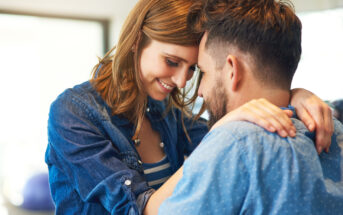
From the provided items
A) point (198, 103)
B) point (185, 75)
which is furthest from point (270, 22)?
point (198, 103)

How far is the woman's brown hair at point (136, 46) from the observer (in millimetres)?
1266

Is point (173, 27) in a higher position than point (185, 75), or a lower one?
higher

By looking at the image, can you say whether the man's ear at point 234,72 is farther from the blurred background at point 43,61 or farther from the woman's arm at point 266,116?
the blurred background at point 43,61

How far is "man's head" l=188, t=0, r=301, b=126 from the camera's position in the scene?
0.95 m

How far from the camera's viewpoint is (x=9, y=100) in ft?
12.7

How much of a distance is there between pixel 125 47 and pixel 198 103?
2607 mm

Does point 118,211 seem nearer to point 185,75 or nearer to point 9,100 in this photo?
point 185,75

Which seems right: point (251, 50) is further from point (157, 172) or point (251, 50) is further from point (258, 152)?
point (157, 172)

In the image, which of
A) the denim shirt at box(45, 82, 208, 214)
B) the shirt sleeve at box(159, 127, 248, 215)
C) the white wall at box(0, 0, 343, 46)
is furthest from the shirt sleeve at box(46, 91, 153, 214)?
the white wall at box(0, 0, 343, 46)

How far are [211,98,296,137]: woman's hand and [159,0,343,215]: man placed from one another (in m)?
0.02

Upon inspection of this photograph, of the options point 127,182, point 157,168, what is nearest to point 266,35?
point 127,182

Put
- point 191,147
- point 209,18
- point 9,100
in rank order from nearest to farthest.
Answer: point 209,18 → point 191,147 → point 9,100

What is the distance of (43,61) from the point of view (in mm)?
4023

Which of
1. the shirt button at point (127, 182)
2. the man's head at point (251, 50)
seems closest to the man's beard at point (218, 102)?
the man's head at point (251, 50)
